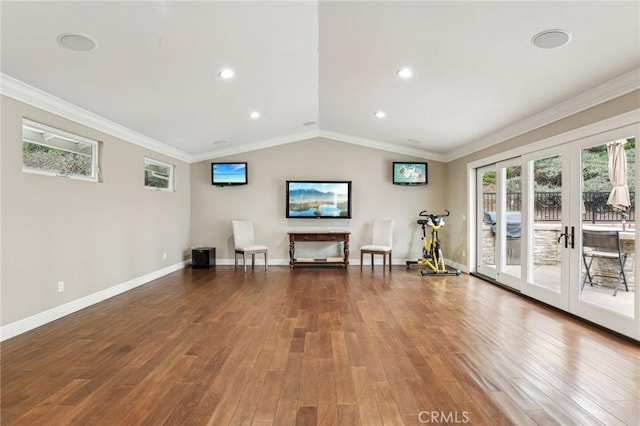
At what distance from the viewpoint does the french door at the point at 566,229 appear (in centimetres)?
318

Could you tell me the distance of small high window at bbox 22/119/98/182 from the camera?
3.44 m

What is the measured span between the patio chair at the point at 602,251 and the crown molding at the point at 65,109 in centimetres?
616

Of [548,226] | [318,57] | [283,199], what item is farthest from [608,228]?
[283,199]

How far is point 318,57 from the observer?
3.74 meters

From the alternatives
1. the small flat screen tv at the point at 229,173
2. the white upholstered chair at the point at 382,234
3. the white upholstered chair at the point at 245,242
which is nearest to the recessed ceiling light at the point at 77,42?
the small flat screen tv at the point at 229,173

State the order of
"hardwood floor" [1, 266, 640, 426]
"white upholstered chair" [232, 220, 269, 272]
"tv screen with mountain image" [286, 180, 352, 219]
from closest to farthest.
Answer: "hardwood floor" [1, 266, 640, 426]
"white upholstered chair" [232, 220, 269, 272]
"tv screen with mountain image" [286, 180, 352, 219]

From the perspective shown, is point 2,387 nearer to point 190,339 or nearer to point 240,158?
point 190,339

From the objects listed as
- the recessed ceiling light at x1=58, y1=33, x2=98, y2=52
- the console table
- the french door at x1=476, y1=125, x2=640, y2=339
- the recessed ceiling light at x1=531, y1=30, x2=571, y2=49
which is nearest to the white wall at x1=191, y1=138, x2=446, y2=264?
the console table

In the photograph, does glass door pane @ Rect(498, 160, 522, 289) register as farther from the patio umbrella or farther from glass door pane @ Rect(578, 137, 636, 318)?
the patio umbrella

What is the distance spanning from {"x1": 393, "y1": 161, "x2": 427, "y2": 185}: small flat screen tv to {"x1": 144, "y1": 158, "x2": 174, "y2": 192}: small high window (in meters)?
4.87

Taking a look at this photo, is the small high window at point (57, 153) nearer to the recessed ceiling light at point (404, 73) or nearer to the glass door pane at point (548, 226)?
the recessed ceiling light at point (404, 73)

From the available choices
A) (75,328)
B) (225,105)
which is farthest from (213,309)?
(225,105)

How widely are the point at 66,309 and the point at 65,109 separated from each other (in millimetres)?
2359

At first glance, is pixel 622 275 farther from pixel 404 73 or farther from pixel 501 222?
pixel 404 73
